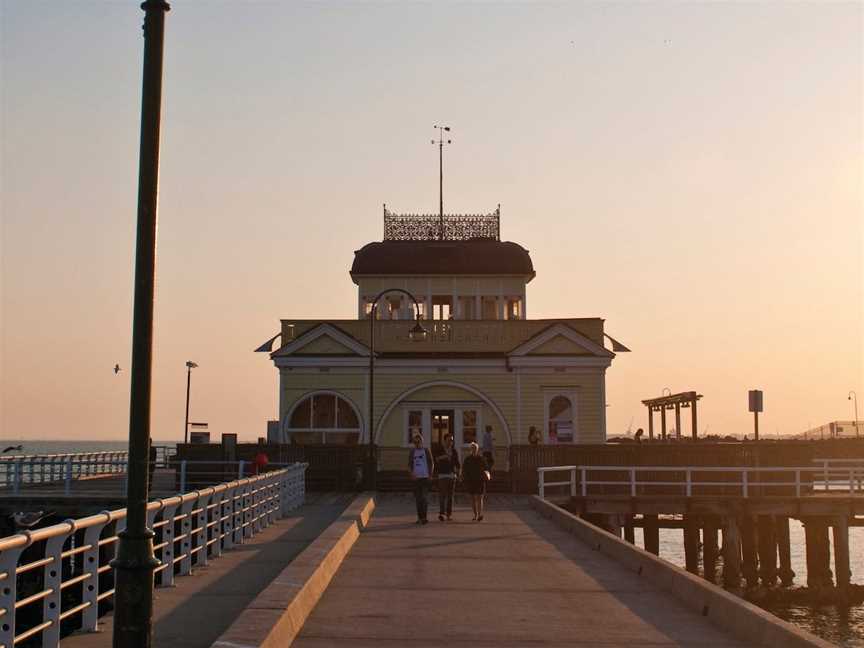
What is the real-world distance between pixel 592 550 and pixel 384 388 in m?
22.5

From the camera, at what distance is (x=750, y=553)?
33.3m

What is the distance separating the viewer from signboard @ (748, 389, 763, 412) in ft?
112

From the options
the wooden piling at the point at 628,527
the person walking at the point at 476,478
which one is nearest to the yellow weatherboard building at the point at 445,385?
the wooden piling at the point at 628,527

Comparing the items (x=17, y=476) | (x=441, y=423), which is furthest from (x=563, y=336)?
(x=17, y=476)

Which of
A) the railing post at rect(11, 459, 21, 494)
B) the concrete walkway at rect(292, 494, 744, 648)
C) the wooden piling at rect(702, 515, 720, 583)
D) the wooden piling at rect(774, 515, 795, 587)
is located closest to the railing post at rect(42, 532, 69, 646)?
the concrete walkway at rect(292, 494, 744, 648)

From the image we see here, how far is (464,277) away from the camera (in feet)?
150

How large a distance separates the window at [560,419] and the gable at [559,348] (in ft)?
5.34

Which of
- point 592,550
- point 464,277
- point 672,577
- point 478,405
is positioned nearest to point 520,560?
point 592,550

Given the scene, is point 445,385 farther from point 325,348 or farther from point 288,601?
point 288,601

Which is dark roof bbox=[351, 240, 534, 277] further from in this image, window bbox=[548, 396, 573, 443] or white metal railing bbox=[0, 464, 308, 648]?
white metal railing bbox=[0, 464, 308, 648]

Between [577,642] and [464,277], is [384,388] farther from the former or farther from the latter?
[577,642]

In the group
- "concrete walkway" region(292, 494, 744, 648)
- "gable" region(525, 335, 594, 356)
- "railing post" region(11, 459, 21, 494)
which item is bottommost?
"concrete walkway" region(292, 494, 744, 648)

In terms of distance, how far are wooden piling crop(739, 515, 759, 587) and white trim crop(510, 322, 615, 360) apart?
8462mm

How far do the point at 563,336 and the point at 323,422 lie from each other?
8.98 metres
